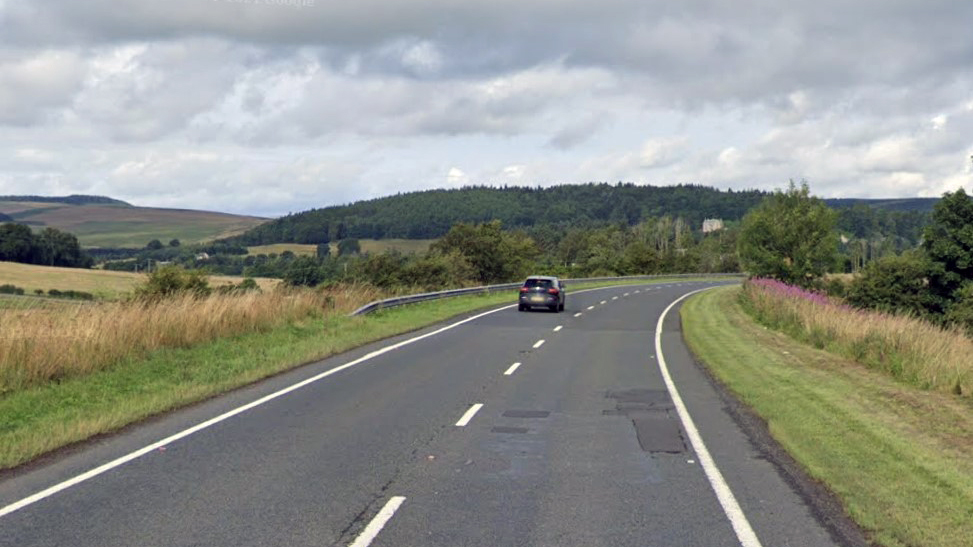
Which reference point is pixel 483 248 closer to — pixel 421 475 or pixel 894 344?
pixel 894 344

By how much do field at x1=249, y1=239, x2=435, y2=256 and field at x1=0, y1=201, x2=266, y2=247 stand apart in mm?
18856

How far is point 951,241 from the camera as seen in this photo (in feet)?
172

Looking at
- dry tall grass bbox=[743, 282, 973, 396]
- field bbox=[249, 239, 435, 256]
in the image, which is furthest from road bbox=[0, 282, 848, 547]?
field bbox=[249, 239, 435, 256]

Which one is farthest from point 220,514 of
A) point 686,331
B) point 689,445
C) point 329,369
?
point 686,331

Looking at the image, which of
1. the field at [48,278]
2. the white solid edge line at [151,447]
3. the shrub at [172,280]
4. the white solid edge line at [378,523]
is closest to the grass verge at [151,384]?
the white solid edge line at [151,447]

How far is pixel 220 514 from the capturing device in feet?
23.1

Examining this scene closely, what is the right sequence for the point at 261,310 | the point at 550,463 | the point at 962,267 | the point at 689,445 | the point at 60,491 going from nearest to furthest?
the point at 60,491, the point at 550,463, the point at 689,445, the point at 261,310, the point at 962,267

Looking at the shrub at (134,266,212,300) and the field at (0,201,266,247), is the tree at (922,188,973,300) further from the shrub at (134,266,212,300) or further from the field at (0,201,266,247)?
the field at (0,201,266,247)

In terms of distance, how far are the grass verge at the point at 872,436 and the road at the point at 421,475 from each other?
1.86ft

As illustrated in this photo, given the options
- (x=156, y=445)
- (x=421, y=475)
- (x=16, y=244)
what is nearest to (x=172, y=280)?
(x=156, y=445)

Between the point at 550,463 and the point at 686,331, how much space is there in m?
20.4

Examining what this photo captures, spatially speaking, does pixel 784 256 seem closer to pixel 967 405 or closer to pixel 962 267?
pixel 962 267

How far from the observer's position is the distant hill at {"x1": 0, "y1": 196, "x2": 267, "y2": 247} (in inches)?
6043

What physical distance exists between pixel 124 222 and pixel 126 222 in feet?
2.10
